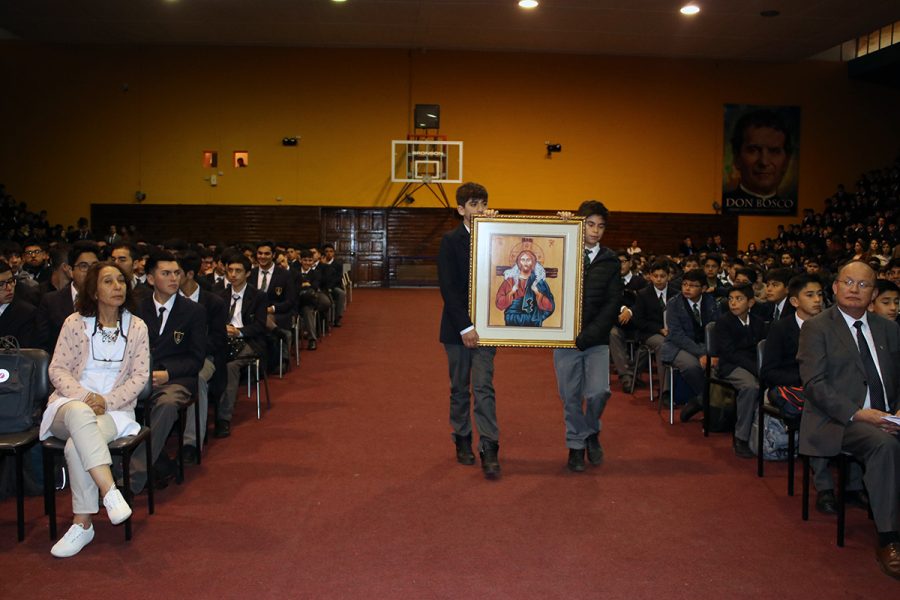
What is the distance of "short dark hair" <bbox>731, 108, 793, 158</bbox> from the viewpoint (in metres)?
20.0

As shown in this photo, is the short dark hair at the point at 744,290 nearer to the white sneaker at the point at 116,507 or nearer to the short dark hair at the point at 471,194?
the short dark hair at the point at 471,194

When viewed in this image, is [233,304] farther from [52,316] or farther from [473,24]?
[473,24]

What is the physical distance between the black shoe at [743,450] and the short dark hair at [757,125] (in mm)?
16331

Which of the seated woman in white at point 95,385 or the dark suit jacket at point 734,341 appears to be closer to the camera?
the seated woman in white at point 95,385

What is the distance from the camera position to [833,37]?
17.6m

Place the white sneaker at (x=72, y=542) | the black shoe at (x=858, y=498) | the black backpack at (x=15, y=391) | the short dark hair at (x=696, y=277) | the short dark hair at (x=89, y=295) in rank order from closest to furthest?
the white sneaker at (x=72, y=542) → the black backpack at (x=15, y=391) → the short dark hair at (x=89, y=295) → the black shoe at (x=858, y=498) → the short dark hair at (x=696, y=277)

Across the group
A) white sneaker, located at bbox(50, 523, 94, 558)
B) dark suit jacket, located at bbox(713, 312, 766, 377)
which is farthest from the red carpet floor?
dark suit jacket, located at bbox(713, 312, 766, 377)

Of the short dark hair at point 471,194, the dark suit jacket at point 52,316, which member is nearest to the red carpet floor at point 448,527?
the dark suit jacket at point 52,316

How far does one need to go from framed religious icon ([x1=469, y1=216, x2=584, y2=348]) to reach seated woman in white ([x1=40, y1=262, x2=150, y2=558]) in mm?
1885

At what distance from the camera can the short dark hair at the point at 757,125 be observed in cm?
2003

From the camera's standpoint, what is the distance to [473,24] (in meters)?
17.0

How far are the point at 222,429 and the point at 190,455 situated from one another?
0.69m

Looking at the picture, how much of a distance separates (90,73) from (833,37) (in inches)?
679

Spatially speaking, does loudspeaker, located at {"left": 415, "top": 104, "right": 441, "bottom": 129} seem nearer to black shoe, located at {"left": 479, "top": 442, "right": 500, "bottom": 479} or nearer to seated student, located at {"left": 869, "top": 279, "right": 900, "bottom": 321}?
seated student, located at {"left": 869, "top": 279, "right": 900, "bottom": 321}
